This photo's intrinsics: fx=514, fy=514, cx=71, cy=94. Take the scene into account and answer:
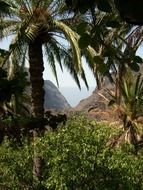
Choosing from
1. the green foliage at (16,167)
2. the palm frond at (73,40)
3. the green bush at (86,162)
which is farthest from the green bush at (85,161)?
the palm frond at (73,40)

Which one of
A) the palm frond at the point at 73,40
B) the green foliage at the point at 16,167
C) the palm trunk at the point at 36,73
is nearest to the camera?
the palm frond at the point at 73,40

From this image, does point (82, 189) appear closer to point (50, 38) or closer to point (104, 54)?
point (50, 38)

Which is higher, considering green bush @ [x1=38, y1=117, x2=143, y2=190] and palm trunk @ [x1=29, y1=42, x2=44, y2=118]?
palm trunk @ [x1=29, y1=42, x2=44, y2=118]

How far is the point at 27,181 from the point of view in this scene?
2383 centimetres

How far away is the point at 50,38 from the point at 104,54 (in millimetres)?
18835

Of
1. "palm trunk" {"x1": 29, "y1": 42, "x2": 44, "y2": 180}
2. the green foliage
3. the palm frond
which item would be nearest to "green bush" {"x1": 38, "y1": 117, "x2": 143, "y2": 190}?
the green foliage

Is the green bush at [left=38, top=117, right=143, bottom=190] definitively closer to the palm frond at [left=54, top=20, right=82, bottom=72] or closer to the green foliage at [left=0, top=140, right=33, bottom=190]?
the green foliage at [left=0, top=140, right=33, bottom=190]

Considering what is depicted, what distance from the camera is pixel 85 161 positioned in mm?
21266

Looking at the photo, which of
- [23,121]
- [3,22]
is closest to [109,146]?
[3,22]

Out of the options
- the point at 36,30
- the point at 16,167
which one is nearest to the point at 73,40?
the point at 36,30

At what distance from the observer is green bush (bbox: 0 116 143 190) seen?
819 inches

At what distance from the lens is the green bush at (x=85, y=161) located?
2080cm

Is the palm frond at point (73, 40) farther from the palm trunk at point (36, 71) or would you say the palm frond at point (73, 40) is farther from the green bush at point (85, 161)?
the green bush at point (85, 161)

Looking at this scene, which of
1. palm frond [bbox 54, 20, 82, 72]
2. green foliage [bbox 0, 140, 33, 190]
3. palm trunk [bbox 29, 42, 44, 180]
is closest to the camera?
palm frond [bbox 54, 20, 82, 72]
